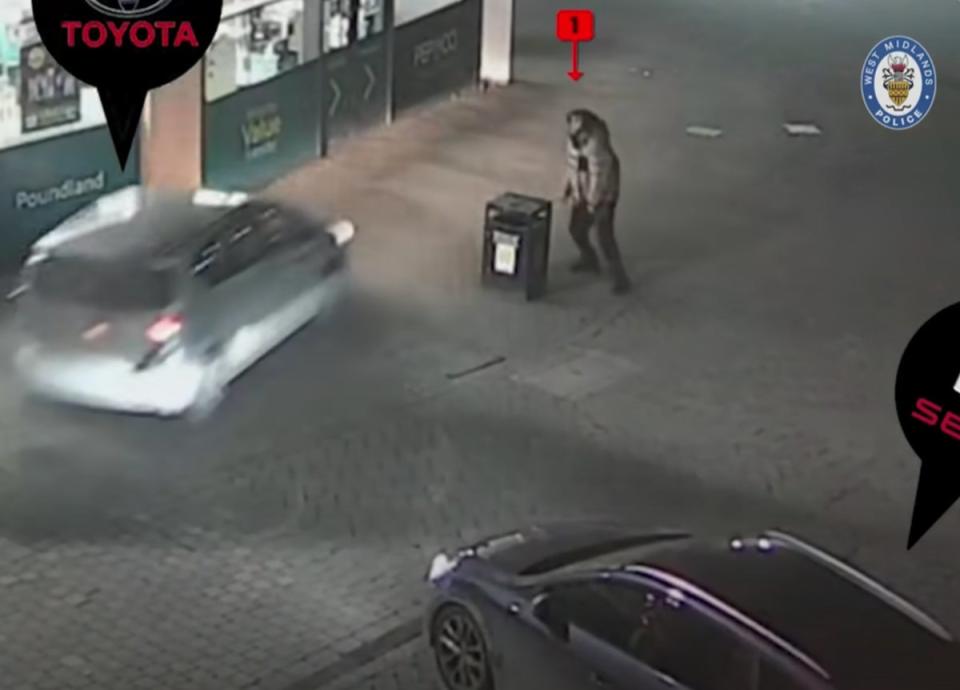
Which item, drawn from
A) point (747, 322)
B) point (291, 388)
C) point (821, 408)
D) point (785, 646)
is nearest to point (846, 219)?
point (747, 322)

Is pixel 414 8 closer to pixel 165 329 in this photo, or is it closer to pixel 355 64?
pixel 355 64

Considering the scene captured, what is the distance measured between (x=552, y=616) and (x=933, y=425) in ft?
15.9

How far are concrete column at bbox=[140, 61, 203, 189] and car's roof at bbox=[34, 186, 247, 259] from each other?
1711mm

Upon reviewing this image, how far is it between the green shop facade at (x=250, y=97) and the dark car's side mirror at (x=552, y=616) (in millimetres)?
7989

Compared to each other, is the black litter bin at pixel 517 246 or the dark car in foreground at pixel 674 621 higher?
the dark car in foreground at pixel 674 621

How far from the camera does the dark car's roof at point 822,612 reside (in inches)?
313

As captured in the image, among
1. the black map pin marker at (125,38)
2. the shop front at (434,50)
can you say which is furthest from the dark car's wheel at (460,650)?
the shop front at (434,50)

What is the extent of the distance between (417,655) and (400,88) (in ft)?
39.4

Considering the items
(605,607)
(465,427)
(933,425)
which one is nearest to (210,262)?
(465,427)

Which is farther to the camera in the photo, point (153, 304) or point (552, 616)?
point (153, 304)

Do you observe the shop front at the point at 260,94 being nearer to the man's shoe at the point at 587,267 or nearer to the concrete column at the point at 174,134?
the concrete column at the point at 174,134

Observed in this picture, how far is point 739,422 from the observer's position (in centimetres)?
1348

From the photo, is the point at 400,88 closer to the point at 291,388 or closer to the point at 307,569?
the point at 291,388

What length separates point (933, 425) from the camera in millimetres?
12695
